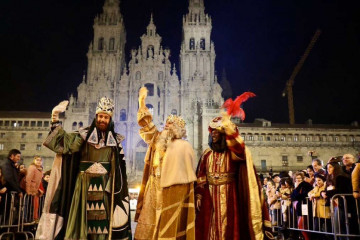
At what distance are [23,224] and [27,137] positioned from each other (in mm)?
36293

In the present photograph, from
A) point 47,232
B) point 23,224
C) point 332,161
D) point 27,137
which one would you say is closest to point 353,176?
point 332,161

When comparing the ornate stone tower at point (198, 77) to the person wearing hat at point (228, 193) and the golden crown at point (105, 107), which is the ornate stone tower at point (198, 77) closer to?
the person wearing hat at point (228, 193)

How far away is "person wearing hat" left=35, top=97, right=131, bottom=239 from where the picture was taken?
405cm

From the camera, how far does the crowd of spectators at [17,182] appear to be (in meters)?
6.32

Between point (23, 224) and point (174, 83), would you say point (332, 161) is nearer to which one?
point (23, 224)

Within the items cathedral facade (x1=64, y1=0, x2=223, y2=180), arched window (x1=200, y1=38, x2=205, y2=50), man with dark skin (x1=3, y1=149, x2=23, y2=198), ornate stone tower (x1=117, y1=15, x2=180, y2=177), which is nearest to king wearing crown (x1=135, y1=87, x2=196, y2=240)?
man with dark skin (x1=3, y1=149, x2=23, y2=198)

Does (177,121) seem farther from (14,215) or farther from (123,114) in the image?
(123,114)

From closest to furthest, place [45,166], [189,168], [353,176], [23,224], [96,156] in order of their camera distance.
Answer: [96,156], [189,168], [353,176], [23,224], [45,166]

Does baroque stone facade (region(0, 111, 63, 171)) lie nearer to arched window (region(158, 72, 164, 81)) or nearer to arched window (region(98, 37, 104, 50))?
arched window (region(98, 37, 104, 50))

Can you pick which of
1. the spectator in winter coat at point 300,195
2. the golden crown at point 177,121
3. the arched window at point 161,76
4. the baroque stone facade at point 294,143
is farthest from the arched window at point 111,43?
the golden crown at point 177,121

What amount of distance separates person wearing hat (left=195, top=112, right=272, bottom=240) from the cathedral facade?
31140 mm

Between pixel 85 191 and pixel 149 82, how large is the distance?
36.8 m

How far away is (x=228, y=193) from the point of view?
4637 mm

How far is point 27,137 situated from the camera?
129 ft
